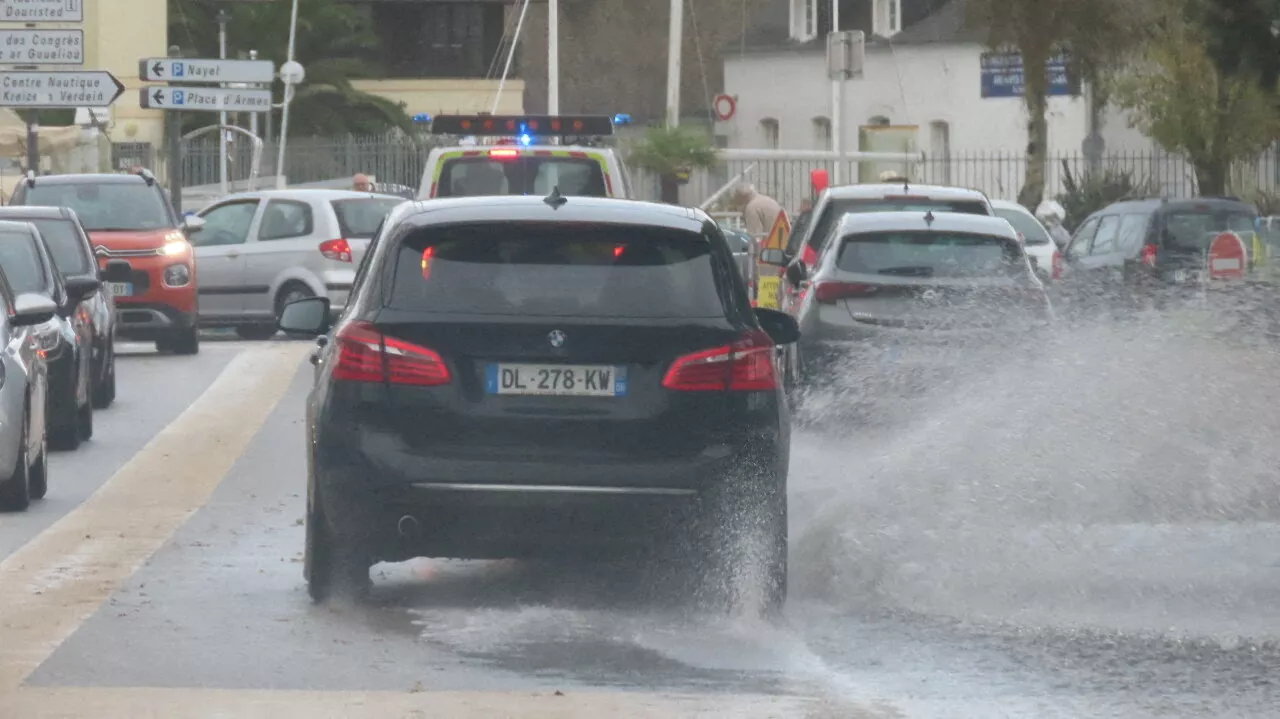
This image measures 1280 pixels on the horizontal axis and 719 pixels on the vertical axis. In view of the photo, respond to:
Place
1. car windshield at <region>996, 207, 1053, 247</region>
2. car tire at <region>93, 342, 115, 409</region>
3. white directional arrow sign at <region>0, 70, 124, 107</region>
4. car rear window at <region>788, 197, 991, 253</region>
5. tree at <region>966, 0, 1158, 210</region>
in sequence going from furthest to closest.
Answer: tree at <region>966, 0, 1158, 210</region> < white directional arrow sign at <region>0, 70, 124, 107</region> < car windshield at <region>996, 207, 1053, 247</region> < car rear window at <region>788, 197, 991, 253</region> < car tire at <region>93, 342, 115, 409</region>

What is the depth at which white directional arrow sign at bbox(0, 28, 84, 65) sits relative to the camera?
31.8m

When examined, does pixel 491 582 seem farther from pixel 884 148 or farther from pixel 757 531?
pixel 884 148

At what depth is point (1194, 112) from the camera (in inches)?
1791

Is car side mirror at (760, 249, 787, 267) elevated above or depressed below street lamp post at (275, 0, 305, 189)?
below

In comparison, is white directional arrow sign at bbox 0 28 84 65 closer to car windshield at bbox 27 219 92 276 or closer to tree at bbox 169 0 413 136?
car windshield at bbox 27 219 92 276

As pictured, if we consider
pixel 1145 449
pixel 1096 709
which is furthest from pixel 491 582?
pixel 1145 449

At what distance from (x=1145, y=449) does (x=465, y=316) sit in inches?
276

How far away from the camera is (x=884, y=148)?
193 feet

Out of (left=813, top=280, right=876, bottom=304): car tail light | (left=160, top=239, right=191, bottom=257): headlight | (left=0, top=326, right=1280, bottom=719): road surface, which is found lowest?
(left=0, top=326, right=1280, bottom=719): road surface

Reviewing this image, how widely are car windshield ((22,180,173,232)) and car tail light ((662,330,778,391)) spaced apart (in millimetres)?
16145

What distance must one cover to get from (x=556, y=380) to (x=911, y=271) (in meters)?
8.20

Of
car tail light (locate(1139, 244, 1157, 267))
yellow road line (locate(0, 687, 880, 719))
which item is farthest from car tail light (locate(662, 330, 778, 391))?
car tail light (locate(1139, 244, 1157, 267))

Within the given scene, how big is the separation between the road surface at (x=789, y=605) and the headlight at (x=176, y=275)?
838cm

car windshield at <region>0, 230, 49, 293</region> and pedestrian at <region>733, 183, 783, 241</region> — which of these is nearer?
car windshield at <region>0, 230, 49, 293</region>
